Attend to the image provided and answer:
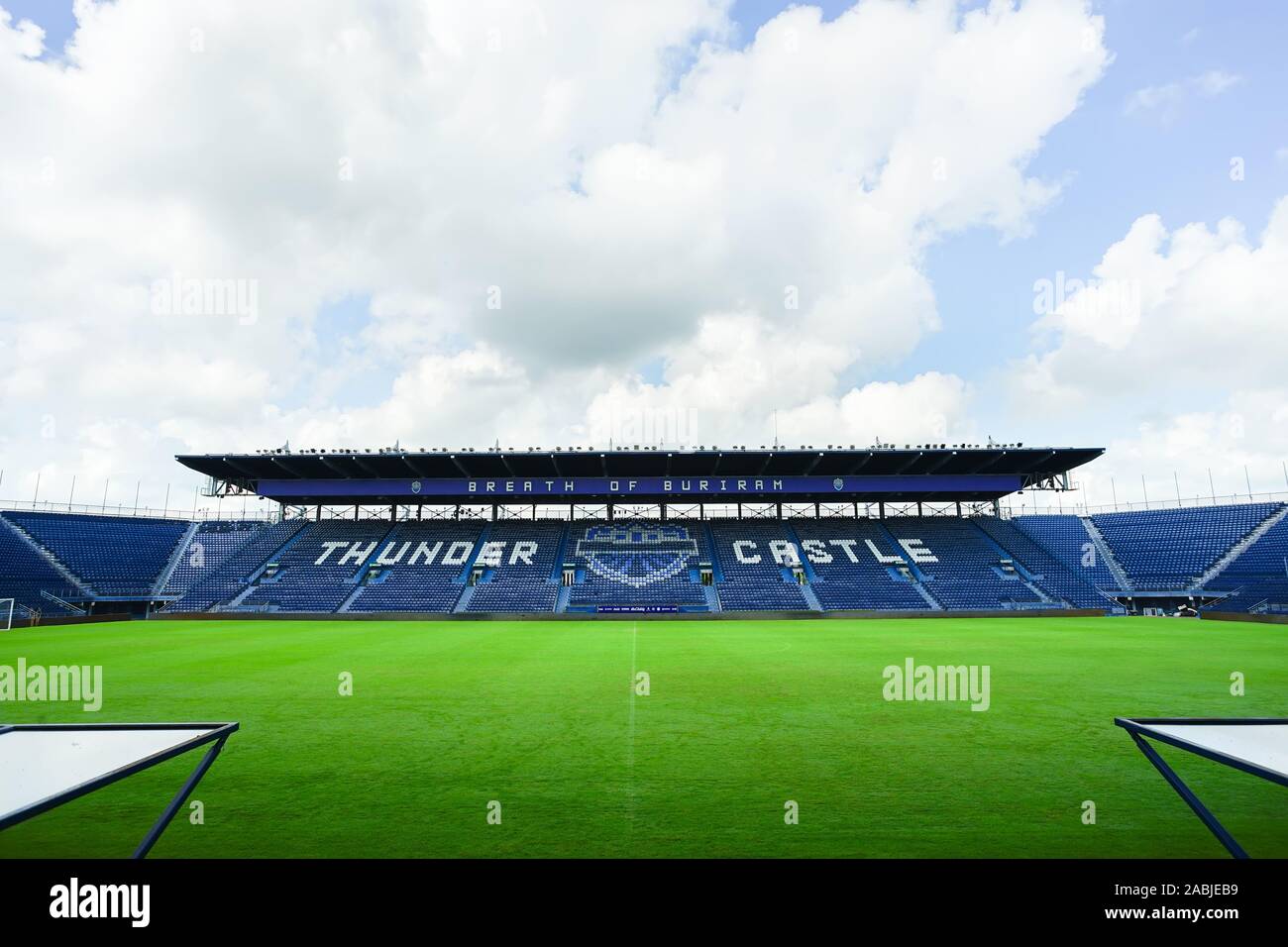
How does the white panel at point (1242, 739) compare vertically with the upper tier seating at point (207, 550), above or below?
below

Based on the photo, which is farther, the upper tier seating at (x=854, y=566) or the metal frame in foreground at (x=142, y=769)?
the upper tier seating at (x=854, y=566)

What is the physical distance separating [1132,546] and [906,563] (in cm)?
1875

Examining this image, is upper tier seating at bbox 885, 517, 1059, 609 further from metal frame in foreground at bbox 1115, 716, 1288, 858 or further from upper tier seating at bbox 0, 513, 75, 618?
upper tier seating at bbox 0, 513, 75, 618

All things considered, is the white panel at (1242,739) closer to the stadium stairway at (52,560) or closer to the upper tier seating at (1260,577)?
the upper tier seating at (1260,577)

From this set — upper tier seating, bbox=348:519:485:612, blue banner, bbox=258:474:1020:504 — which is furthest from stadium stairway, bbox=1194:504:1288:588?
upper tier seating, bbox=348:519:485:612

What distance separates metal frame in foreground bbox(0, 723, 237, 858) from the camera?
254 cm

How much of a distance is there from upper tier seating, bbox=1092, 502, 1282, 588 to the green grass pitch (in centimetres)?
3616

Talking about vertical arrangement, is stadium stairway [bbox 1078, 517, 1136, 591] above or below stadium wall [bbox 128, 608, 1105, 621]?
above

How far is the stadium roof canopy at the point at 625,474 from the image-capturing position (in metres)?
41.2

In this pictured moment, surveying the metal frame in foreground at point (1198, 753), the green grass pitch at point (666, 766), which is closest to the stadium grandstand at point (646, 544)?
the green grass pitch at point (666, 766)

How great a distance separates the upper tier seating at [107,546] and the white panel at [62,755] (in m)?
48.8

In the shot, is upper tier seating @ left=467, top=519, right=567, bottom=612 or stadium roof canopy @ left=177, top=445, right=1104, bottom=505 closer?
upper tier seating @ left=467, top=519, right=567, bottom=612

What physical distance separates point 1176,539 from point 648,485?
39472 mm

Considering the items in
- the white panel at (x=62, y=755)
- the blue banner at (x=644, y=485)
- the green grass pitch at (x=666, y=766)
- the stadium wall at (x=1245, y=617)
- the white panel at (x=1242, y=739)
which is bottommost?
the stadium wall at (x=1245, y=617)
